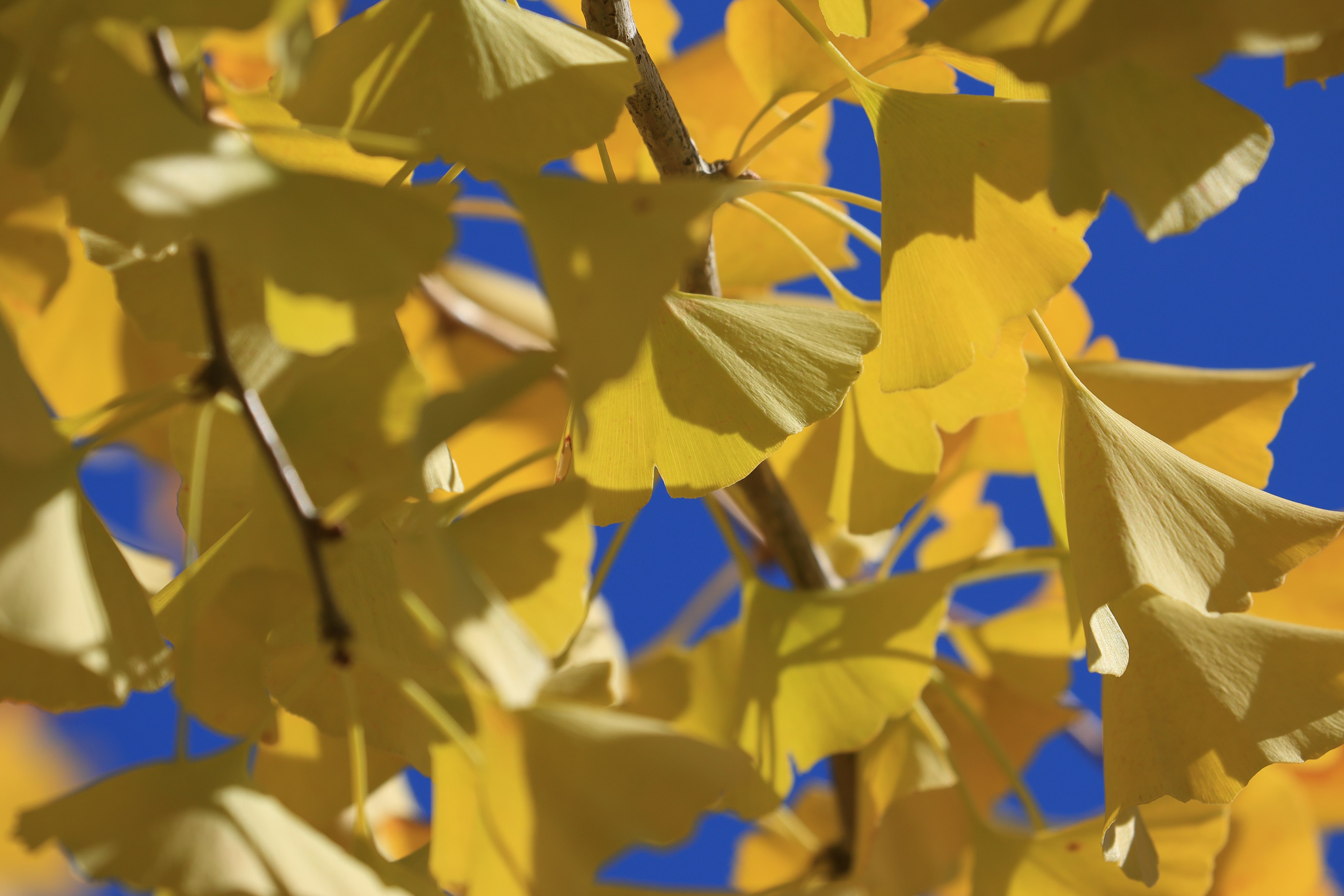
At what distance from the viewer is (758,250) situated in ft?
1.23

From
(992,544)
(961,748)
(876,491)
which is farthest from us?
(992,544)

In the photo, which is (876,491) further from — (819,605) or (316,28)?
(316,28)

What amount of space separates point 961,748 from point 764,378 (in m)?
0.25

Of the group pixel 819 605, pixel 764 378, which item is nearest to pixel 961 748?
pixel 819 605

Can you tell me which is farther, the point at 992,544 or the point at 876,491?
the point at 992,544

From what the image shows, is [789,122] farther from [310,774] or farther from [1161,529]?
[310,774]

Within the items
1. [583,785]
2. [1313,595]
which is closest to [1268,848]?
[1313,595]

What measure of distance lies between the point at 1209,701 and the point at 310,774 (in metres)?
0.26

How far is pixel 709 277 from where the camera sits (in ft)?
1.02

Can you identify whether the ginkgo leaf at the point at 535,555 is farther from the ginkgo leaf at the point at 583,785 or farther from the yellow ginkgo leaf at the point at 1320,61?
the yellow ginkgo leaf at the point at 1320,61

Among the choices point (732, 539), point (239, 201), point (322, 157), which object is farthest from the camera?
point (732, 539)

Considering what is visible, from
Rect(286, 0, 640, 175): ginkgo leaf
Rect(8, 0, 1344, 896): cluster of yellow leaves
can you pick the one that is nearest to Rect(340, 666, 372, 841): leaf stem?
Rect(8, 0, 1344, 896): cluster of yellow leaves

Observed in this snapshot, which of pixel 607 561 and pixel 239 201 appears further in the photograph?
pixel 607 561

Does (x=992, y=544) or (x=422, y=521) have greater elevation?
(x=422, y=521)
